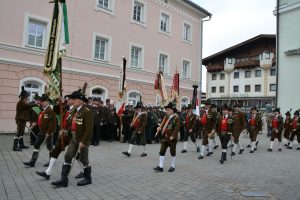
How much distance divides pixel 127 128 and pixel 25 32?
7253mm

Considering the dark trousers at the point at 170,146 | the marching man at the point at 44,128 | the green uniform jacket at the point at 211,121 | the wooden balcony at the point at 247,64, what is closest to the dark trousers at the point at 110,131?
the green uniform jacket at the point at 211,121

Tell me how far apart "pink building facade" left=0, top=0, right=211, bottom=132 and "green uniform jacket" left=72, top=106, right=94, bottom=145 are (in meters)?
9.85

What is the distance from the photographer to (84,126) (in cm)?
628

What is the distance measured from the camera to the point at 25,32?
15109mm

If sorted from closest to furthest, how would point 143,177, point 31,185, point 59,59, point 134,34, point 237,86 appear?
point 31,185
point 143,177
point 59,59
point 134,34
point 237,86

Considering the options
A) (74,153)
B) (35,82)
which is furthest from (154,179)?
(35,82)

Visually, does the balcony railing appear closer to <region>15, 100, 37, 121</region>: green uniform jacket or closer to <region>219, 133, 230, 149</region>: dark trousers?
<region>219, 133, 230, 149</region>: dark trousers

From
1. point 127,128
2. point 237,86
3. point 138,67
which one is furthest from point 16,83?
point 237,86

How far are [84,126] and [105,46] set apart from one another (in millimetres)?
13495

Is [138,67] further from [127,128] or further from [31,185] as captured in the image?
[31,185]

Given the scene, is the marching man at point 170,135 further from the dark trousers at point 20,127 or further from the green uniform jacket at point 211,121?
the dark trousers at point 20,127

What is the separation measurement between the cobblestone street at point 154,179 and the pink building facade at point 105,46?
5.70 m

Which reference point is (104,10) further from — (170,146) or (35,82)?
(170,146)

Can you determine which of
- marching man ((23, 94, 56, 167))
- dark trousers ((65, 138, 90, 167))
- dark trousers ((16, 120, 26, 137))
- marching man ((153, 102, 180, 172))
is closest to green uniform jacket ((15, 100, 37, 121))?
dark trousers ((16, 120, 26, 137))
